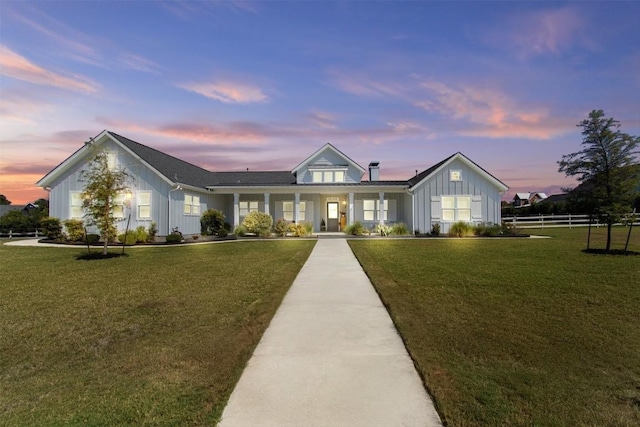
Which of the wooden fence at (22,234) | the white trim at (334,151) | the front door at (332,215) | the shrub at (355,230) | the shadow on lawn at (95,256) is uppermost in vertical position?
the white trim at (334,151)

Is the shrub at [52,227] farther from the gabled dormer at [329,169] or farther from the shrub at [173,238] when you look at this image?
the gabled dormer at [329,169]

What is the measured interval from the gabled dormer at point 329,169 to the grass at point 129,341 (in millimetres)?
17670

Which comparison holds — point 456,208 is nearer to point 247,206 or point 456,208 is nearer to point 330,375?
point 247,206

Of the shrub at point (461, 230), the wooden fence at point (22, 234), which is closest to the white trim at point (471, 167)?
the shrub at point (461, 230)

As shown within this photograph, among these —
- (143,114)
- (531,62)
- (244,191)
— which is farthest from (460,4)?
(244,191)

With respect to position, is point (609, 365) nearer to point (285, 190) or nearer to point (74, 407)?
point (74, 407)

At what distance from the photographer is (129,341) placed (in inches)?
192

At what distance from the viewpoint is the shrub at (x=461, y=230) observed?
877 inches

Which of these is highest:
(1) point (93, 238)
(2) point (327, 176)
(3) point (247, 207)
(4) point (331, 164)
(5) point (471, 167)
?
(4) point (331, 164)

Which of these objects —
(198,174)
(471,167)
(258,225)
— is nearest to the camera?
(258,225)

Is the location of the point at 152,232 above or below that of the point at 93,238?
above

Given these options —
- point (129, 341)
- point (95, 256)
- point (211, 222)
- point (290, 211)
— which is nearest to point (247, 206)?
point (290, 211)

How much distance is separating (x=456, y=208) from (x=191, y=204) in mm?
17984

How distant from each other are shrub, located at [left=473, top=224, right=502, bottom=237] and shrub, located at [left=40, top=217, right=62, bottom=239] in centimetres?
2616
